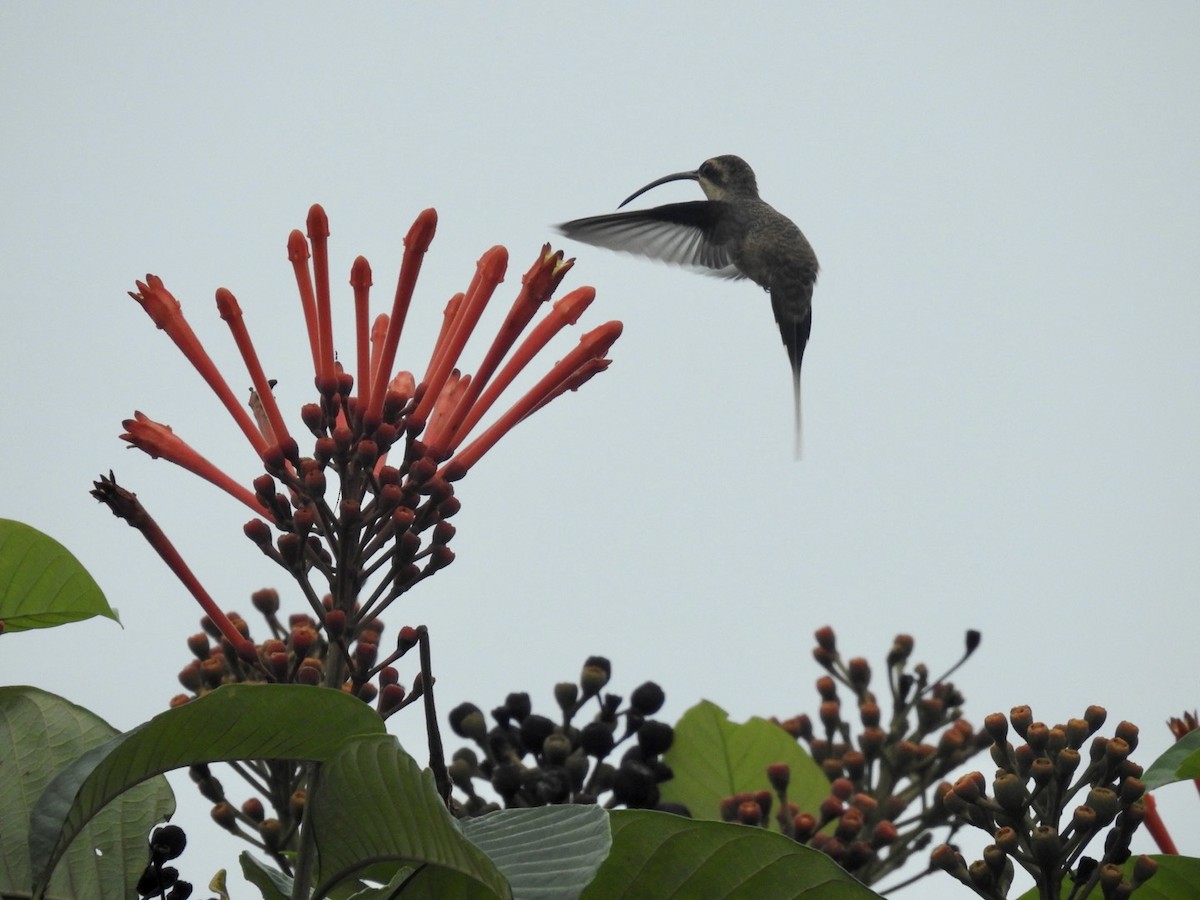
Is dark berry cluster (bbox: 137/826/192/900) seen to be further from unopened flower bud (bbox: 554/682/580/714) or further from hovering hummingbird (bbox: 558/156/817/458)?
hovering hummingbird (bbox: 558/156/817/458)

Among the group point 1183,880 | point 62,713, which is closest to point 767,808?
point 1183,880

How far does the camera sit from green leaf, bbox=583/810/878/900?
2.27 metres

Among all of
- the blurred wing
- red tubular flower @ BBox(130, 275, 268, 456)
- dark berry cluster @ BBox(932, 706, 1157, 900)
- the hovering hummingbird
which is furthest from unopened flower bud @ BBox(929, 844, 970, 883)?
the blurred wing

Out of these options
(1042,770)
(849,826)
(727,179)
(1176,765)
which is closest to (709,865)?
(1042,770)

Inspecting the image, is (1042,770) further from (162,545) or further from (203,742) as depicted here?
(162,545)

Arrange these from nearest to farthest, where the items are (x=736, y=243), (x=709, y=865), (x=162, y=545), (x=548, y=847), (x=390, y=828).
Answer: (x=548, y=847) → (x=390, y=828) → (x=709, y=865) → (x=162, y=545) → (x=736, y=243)

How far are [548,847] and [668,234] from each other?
4329 millimetres

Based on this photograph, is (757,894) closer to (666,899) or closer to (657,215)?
(666,899)

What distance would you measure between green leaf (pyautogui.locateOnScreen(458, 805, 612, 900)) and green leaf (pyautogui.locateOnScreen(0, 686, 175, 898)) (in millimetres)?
773

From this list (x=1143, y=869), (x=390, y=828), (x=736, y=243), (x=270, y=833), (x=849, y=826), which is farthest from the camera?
(x=736, y=243)

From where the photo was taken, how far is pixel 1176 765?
10.1ft

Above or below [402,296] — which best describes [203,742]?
below

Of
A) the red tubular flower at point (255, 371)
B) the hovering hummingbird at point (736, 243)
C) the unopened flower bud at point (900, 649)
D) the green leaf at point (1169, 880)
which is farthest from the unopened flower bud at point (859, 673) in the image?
the red tubular flower at point (255, 371)

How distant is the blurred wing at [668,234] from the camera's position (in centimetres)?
559
